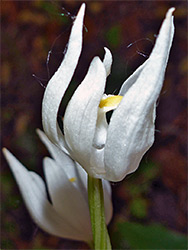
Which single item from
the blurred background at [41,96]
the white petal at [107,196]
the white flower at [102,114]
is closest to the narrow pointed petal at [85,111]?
the white flower at [102,114]

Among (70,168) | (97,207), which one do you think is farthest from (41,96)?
(97,207)

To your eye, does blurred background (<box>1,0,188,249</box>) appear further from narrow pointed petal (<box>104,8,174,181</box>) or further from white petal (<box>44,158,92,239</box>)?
narrow pointed petal (<box>104,8,174,181</box>)

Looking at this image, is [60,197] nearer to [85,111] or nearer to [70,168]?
[70,168]

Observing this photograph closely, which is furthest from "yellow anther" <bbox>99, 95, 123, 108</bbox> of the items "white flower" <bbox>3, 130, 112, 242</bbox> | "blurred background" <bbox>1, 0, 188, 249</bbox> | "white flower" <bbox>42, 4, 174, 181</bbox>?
"blurred background" <bbox>1, 0, 188, 249</bbox>

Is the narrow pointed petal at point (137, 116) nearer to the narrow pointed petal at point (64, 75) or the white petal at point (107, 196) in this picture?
the narrow pointed petal at point (64, 75)

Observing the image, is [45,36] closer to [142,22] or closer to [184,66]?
[142,22]

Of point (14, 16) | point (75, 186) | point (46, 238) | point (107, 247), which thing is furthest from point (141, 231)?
point (14, 16)

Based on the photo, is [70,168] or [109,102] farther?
[70,168]
